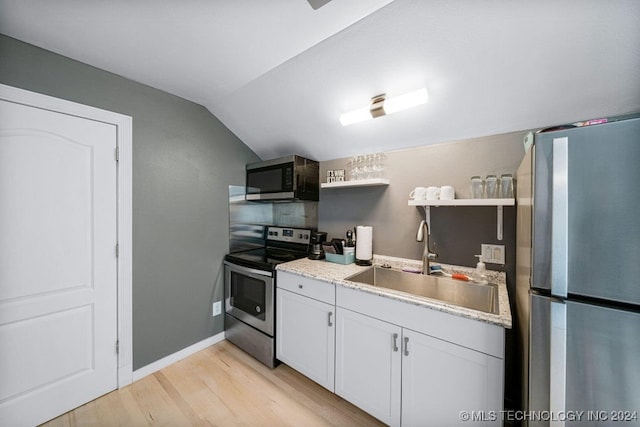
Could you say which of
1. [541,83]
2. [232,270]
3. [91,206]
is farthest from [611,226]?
[91,206]

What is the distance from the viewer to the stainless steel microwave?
229 centimetres

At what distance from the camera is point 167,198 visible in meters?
2.02

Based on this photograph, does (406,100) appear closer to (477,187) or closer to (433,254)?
(477,187)

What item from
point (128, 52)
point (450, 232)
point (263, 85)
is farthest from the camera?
point (263, 85)

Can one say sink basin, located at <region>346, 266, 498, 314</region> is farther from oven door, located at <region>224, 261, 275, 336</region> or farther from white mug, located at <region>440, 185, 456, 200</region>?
oven door, located at <region>224, 261, 275, 336</region>

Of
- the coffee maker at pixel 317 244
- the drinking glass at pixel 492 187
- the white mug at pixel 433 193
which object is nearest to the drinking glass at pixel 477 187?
the drinking glass at pixel 492 187

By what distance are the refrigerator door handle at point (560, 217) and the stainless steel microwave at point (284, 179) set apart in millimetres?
1803

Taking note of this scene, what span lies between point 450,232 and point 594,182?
1075mm

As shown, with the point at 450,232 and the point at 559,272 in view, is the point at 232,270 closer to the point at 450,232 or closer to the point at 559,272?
the point at 450,232

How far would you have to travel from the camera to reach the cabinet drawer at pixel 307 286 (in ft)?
5.37

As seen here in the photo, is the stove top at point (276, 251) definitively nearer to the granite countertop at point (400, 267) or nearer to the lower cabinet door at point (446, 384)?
the granite countertop at point (400, 267)

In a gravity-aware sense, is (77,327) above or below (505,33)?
below

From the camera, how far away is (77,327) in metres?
1.60

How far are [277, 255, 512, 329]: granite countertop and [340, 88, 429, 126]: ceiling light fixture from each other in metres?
1.15
